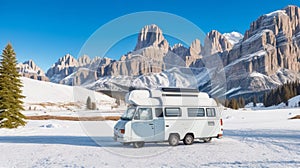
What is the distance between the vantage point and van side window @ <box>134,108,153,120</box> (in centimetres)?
1446

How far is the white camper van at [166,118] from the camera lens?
14398mm

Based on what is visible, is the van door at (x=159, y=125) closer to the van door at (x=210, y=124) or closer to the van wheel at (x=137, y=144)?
the van wheel at (x=137, y=144)

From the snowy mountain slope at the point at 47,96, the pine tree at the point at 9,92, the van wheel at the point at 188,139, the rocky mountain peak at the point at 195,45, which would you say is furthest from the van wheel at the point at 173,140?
the snowy mountain slope at the point at 47,96

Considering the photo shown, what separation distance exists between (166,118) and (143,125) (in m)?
1.46

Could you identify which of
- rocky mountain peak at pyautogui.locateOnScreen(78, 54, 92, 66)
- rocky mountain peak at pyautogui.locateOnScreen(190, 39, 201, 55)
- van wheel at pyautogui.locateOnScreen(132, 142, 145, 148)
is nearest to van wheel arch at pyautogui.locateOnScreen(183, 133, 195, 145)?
van wheel at pyautogui.locateOnScreen(132, 142, 145, 148)

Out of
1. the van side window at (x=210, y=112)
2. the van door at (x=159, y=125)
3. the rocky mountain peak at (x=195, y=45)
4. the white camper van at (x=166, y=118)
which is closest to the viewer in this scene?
the white camper van at (x=166, y=118)

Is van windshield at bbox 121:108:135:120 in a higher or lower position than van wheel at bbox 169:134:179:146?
higher

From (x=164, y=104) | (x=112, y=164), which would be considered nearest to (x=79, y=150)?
(x=112, y=164)

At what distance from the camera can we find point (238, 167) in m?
9.55

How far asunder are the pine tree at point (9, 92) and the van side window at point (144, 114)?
60.7ft

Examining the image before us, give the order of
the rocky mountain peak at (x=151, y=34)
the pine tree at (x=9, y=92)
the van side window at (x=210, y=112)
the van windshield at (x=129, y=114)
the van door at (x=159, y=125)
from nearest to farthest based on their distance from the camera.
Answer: the van windshield at (x=129, y=114), the van door at (x=159, y=125), the van side window at (x=210, y=112), the rocky mountain peak at (x=151, y=34), the pine tree at (x=9, y=92)

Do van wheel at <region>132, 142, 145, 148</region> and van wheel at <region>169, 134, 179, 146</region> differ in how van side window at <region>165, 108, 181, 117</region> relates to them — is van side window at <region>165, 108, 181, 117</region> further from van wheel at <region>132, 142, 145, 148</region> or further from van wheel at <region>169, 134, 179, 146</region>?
van wheel at <region>132, 142, 145, 148</region>

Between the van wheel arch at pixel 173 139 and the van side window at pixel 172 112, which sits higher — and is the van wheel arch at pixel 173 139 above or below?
below

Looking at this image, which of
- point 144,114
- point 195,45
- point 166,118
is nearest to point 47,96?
point 195,45
